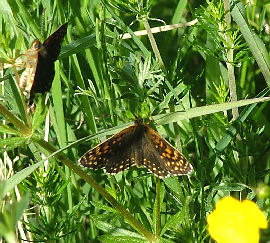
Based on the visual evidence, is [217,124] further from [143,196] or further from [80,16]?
[80,16]

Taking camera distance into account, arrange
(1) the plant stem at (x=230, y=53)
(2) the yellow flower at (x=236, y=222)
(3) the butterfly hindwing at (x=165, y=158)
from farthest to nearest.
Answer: (1) the plant stem at (x=230, y=53)
(3) the butterfly hindwing at (x=165, y=158)
(2) the yellow flower at (x=236, y=222)

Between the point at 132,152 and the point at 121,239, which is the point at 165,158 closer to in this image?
the point at 132,152

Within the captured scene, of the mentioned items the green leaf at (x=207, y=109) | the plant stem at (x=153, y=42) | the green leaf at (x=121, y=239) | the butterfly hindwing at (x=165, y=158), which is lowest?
the green leaf at (x=121, y=239)

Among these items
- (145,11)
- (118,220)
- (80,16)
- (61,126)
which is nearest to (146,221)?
(118,220)

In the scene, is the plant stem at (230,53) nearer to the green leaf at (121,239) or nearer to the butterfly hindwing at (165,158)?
the butterfly hindwing at (165,158)

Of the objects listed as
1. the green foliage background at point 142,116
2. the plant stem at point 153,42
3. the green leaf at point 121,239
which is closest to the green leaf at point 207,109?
the green foliage background at point 142,116

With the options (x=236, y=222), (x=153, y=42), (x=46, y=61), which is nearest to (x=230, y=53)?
(x=153, y=42)

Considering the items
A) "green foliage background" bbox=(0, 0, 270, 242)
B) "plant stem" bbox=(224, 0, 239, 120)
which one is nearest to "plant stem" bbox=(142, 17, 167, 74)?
"green foliage background" bbox=(0, 0, 270, 242)
